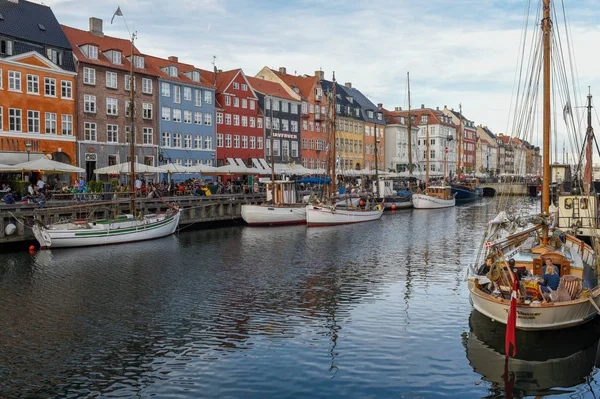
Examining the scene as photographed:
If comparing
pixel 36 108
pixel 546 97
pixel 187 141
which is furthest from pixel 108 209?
pixel 187 141

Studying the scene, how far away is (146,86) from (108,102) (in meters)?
5.91

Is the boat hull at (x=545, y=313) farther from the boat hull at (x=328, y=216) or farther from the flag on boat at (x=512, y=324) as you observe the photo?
the boat hull at (x=328, y=216)

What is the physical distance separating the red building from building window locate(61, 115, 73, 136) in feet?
71.5

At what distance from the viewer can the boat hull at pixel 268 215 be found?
48.2 metres

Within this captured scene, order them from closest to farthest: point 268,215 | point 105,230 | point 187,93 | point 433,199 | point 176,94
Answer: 1. point 105,230
2. point 268,215
3. point 176,94
4. point 187,93
5. point 433,199

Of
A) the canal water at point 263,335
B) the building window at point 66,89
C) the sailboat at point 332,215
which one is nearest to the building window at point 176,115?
the building window at point 66,89

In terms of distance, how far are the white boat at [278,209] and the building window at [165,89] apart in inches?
841

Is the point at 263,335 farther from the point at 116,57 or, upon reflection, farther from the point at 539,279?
the point at 116,57

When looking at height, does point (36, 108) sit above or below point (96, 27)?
below

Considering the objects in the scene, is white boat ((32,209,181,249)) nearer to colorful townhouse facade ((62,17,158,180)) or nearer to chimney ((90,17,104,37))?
colorful townhouse facade ((62,17,158,180))

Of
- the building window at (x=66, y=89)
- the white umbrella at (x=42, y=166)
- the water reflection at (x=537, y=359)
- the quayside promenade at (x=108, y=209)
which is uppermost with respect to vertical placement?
the building window at (x=66, y=89)

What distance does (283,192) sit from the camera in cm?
5109

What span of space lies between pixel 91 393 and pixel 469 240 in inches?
1215

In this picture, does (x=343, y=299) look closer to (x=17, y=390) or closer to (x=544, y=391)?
(x=544, y=391)
